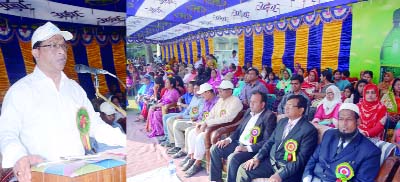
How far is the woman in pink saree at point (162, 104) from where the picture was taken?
2.07 m

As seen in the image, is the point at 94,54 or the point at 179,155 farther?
the point at 179,155

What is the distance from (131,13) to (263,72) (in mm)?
803

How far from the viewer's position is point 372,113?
5.65ft

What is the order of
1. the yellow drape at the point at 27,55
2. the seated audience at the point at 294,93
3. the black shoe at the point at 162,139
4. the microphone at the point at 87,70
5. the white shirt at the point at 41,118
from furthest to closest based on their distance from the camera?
1. the black shoe at the point at 162,139
2. the seated audience at the point at 294,93
3. the microphone at the point at 87,70
4. the yellow drape at the point at 27,55
5. the white shirt at the point at 41,118

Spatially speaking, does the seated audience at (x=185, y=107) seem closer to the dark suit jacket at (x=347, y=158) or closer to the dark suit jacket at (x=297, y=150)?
the dark suit jacket at (x=297, y=150)

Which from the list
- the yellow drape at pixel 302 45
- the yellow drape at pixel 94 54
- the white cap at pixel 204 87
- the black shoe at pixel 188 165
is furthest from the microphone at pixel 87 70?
the yellow drape at pixel 302 45

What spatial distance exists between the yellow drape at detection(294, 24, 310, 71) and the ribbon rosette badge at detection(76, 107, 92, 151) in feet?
3.59

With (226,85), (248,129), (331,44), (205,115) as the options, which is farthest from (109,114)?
(331,44)

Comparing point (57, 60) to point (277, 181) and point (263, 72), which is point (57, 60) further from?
point (277, 181)

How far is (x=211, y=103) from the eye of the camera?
2025 millimetres

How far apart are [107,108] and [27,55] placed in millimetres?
467

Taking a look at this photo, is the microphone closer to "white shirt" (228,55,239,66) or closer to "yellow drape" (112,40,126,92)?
"yellow drape" (112,40,126,92)

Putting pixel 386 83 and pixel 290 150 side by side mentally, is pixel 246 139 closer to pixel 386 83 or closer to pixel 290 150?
pixel 290 150

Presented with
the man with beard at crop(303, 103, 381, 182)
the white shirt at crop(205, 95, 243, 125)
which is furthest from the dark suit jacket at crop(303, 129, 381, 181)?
the white shirt at crop(205, 95, 243, 125)
